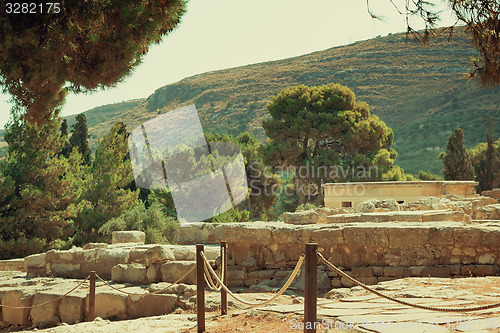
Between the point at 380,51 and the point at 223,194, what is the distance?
5188 cm

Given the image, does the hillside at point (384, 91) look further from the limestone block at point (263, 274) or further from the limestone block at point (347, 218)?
the limestone block at point (263, 274)

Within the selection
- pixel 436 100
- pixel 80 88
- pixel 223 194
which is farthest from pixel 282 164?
pixel 436 100

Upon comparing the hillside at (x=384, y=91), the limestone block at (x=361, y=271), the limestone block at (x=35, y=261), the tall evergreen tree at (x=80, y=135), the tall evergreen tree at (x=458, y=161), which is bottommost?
the limestone block at (x=35, y=261)

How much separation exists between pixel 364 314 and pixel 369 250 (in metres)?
3.04

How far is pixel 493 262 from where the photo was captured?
289 inches

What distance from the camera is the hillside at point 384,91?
2037 inches

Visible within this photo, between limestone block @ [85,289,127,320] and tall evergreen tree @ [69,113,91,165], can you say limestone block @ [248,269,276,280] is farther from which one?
tall evergreen tree @ [69,113,91,165]

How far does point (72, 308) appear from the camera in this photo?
8188 millimetres

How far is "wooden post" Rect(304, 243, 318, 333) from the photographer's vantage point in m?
4.01

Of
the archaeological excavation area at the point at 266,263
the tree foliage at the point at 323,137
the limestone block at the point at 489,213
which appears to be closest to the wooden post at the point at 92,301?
the archaeological excavation area at the point at 266,263

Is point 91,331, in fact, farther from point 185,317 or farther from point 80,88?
point 80,88

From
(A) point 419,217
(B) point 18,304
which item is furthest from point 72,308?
(A) point 419,217

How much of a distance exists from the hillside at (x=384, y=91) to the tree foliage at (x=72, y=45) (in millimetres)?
41618

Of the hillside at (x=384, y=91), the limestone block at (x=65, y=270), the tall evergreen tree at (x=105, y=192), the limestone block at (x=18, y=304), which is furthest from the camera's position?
the hillside at (x=384, y=91)
